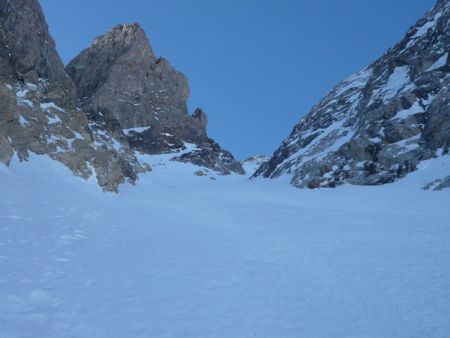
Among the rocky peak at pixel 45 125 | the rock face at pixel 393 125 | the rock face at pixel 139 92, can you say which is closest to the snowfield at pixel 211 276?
the rocky peak at pixel 45 125

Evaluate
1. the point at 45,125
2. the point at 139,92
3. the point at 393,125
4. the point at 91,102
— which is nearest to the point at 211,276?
the point at 45,125

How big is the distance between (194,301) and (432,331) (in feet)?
11.8

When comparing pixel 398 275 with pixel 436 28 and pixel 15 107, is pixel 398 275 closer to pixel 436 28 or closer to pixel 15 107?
pixel 15 107

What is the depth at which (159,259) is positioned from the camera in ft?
32.8

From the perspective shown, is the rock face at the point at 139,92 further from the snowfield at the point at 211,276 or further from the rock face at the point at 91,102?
the snowfield at the point at 211,276

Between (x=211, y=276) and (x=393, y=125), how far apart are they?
3664 cm

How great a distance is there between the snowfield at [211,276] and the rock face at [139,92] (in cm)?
8367

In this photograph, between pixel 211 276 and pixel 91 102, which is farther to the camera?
pixel 91 102

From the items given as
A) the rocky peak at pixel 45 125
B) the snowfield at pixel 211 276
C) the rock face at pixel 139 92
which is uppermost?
the rock face at pixel 139 92

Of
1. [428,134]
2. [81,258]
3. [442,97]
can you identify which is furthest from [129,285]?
[442,97]

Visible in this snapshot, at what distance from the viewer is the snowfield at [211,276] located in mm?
5898

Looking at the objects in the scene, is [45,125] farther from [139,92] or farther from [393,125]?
[139,92]

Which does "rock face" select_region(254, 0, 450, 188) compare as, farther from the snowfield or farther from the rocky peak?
the snowfield

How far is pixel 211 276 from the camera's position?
342 inches
